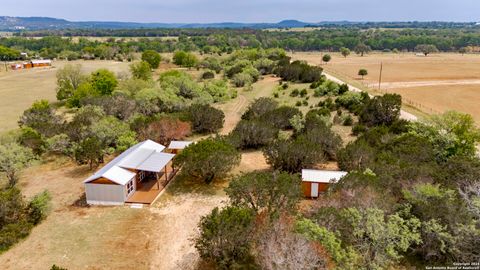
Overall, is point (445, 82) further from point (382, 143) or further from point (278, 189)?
point (278, 189)

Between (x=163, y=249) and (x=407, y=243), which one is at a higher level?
(x=407, y=243)

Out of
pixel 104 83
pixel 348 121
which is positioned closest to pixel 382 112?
pixel 348 121

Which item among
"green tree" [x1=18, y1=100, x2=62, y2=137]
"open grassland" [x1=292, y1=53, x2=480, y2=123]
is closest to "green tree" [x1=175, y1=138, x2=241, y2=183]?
"green tree" [x1=18, y1=100, x2=62, y2=137]

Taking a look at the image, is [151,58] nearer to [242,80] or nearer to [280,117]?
[242,80]

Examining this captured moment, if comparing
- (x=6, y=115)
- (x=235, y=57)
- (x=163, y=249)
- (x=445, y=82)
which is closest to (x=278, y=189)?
(x=163, y=249)

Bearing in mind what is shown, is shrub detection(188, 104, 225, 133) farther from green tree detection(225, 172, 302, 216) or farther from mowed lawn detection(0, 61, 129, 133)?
mowed lawn detection(0, 61, 129, 133)

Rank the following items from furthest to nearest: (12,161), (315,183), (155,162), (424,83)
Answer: (424,83) → (155,162) → (12,161) → (315,183)
